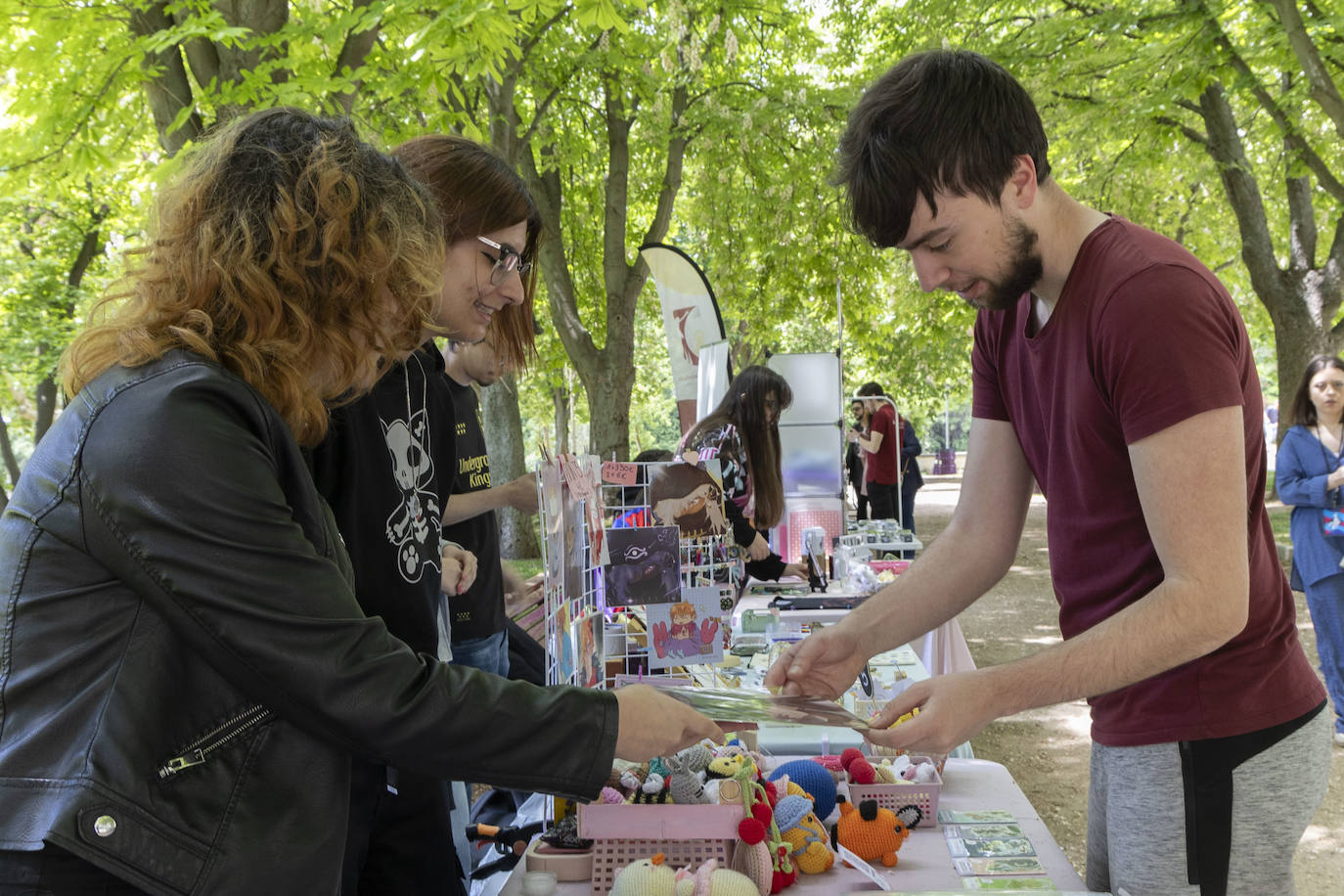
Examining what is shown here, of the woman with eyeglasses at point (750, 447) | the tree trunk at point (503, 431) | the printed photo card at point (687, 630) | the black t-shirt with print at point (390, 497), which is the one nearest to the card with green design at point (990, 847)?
the printed photo card at point (687, 630)

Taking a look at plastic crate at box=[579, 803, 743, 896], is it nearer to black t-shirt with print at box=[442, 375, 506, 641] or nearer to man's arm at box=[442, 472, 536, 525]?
man's arm at box=[442, 472, 536, 525]

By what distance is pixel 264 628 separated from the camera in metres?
1.00

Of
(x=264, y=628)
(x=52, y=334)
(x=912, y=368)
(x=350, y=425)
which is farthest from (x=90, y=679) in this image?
(x=912, y=368)

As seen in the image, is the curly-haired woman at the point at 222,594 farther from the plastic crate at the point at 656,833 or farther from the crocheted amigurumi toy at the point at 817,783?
the crocheted amigurumi toy at the point at 817,783

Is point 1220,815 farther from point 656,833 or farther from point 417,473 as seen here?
point 417,473

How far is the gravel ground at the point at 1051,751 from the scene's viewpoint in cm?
386

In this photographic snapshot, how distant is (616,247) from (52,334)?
8579 millimetres

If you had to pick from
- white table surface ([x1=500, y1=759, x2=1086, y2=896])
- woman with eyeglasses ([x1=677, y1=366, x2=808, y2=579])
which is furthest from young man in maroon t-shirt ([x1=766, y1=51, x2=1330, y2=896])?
woman with eyeglasses ([x1=677, y1=366, x2=808, y2=579])

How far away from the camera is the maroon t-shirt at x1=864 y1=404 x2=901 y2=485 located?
11.1 m

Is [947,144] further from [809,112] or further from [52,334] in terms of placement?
[52,334]

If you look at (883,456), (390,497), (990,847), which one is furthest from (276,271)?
(883,456)

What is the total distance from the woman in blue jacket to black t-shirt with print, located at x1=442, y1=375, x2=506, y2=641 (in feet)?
12.6

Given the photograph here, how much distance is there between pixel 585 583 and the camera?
7.27 ft

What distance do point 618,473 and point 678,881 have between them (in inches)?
53.4
